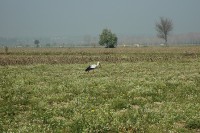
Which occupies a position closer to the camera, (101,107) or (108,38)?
(101,107)

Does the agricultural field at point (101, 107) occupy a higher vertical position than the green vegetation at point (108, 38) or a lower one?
lower

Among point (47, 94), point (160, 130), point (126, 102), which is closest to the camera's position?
point (160, 130)

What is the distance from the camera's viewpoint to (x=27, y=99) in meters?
22.0

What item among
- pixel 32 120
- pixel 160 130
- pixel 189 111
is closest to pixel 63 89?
pixel 32 120

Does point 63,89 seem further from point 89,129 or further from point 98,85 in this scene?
point 89,129

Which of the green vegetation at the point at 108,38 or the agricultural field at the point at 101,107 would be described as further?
the green vegetation at the point at 108,38

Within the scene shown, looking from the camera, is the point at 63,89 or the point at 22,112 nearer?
the point at 22,112

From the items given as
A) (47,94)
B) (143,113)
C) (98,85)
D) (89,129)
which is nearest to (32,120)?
(89,129)

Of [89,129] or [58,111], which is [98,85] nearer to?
[58,111]

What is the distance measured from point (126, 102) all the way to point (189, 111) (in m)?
3.90

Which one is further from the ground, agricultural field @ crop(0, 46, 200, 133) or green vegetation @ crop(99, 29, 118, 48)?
green vegetation @ crop(99, 29, 118, 48)

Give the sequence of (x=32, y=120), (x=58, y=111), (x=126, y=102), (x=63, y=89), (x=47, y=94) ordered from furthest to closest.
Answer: (x=63, y=89)
(x=47, y=94)
(x=126, y=102)
(x=58, y=111)
(x=32, y=120)

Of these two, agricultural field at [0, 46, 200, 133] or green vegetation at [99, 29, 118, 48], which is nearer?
agricultural field at [0, 46, 200, 133]

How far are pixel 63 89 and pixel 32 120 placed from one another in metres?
8.80
